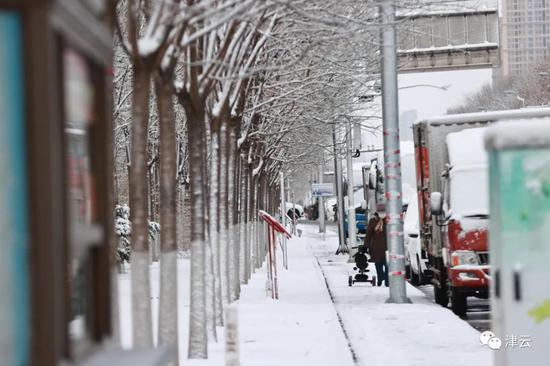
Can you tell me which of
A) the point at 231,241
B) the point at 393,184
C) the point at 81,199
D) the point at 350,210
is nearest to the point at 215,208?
the point at 231,241

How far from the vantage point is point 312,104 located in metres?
30.7

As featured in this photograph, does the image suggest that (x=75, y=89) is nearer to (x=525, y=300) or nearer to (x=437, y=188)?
(x=525, y=300)

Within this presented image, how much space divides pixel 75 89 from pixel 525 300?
4719 mm

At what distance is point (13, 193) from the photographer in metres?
5.00

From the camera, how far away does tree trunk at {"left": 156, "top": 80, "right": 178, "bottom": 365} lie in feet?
42.9

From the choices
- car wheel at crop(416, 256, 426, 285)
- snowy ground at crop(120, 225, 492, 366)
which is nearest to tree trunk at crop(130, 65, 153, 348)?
snowy ground at crop(120, 225, 492, 366)

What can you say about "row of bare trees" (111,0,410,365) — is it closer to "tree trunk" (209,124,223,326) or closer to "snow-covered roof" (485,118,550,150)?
"tree trunk" (209,124,223,326)

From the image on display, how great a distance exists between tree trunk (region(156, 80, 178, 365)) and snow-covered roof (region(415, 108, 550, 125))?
31.7ft

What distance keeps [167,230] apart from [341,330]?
220 inches

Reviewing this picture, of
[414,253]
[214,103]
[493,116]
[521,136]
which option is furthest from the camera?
[414,253]

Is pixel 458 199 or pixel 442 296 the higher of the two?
pixel 458 199

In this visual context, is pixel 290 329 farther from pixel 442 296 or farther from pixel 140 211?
pixel 140 211

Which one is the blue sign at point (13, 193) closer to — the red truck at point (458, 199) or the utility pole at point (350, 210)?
the red truck at point (458, 199)

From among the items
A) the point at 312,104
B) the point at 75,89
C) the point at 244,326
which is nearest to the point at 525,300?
the point at 75,89
